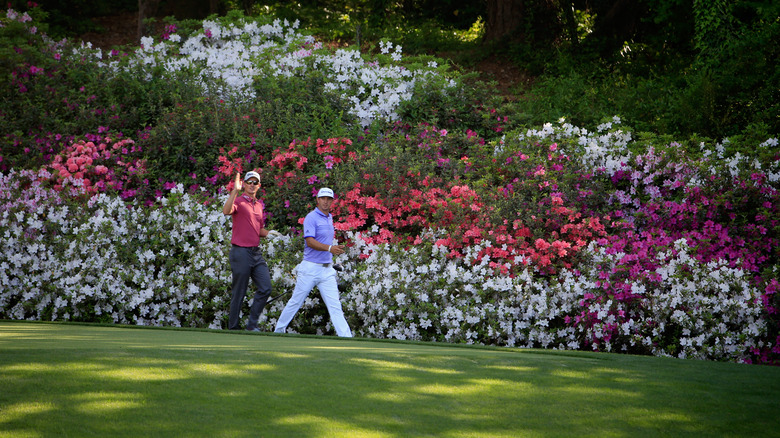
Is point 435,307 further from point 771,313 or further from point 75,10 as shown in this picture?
point 75,10

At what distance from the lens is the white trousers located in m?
8.27

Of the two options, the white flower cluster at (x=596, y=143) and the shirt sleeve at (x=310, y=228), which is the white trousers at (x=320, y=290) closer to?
the shirt sleeve at (x=310, y=228)

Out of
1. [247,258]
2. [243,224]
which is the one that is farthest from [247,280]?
[243,224]

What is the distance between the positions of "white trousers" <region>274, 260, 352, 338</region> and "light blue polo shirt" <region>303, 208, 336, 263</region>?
8cm

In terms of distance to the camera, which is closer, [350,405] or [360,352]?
[350,405]

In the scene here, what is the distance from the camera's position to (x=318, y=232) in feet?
27.0

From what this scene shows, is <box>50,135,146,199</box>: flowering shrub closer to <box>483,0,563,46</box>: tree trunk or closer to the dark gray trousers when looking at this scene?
the dark gray trousers

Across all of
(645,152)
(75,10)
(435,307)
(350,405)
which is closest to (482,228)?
(435,307)

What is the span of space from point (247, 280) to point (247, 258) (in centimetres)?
27

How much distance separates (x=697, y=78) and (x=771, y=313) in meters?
5.78

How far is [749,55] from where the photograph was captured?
1219 cm

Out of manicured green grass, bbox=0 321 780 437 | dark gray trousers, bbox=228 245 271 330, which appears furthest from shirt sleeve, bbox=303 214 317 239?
manicured green grass, bbox=0 321 780 437

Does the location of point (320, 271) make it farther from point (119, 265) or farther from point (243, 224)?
point (119, 265)

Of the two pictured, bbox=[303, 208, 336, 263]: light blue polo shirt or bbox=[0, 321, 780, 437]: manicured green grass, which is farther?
bbox=[303, 208, 336, 263]: light blue polo shirt
